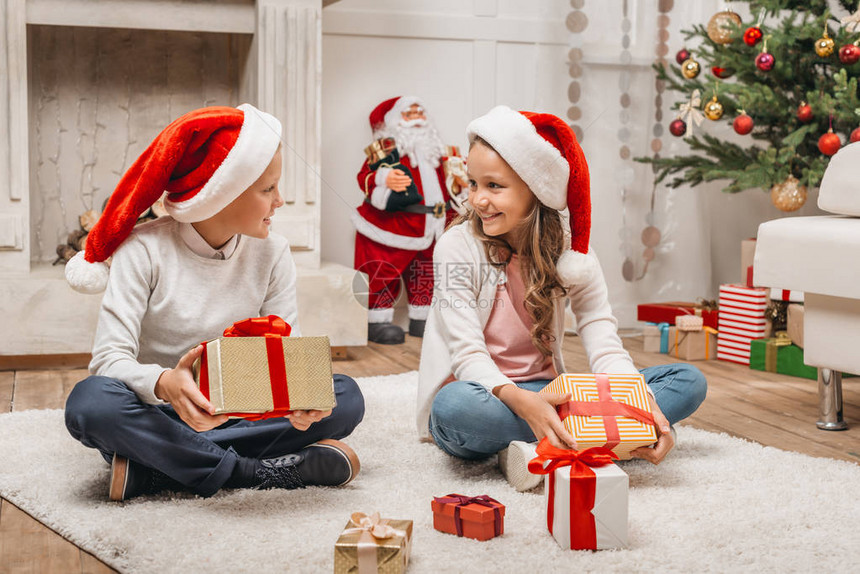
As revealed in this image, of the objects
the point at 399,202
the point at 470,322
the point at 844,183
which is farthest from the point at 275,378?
the point at 399,202

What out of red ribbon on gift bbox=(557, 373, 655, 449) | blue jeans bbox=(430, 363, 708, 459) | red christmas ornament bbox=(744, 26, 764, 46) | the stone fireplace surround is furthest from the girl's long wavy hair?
red christmas ornament bbox=(744, 26, 764, 46)

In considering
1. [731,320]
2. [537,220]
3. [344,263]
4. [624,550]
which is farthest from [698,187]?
[624,550]

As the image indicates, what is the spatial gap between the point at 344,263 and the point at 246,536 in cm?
200

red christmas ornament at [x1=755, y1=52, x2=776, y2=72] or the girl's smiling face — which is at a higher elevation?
red christmas ornament at [x1=755, y1=52, x2=776, y2=72]

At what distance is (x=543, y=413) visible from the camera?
1382 mm

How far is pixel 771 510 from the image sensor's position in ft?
4.59

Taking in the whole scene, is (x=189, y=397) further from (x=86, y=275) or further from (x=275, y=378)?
(x=86, y=275)

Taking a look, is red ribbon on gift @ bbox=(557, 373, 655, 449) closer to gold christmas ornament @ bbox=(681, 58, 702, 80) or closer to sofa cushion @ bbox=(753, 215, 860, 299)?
sofa cushion @ bbox=(753, 215, 860, 299)

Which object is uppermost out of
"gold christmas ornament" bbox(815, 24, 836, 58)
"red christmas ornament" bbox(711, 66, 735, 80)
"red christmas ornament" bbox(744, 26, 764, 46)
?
"red christmas ornament" bbox(744, 26, 764, 46)

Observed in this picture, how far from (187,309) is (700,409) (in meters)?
1.26

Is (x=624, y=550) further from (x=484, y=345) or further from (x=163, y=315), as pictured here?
(x=163, y=315)

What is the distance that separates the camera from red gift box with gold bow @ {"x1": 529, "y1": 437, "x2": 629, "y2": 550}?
1.21 m

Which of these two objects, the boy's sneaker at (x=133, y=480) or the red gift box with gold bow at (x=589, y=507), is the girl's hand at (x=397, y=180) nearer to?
the boy's sneaker at (x=133, y=480)

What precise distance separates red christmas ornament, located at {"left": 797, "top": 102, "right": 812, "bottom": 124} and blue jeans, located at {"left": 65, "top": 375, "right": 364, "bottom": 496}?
1.71 metres
